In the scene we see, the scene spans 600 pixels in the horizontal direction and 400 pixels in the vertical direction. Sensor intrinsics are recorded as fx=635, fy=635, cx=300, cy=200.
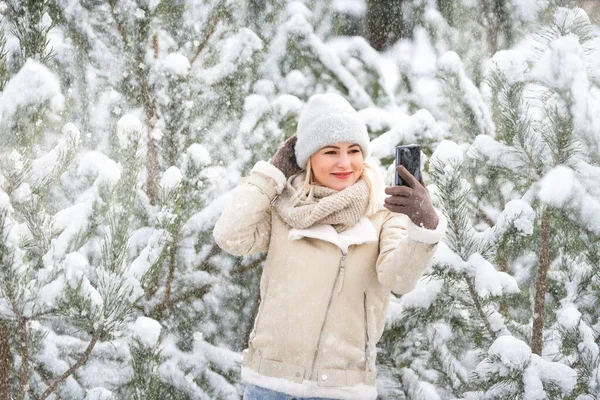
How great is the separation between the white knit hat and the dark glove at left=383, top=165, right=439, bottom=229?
32cm

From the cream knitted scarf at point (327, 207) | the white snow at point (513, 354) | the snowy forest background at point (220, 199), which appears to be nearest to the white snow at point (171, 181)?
the snowy forest background at point (220, 199)

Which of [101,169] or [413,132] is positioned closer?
[101,169]

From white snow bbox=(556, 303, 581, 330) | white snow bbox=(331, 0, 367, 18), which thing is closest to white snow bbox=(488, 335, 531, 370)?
white snow bbox=(556, 303, 581, 330)

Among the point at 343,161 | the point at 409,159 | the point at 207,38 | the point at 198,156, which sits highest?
the point at 409,159

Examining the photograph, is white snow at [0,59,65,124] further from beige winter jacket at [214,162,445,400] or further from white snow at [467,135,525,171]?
white snow at [467,135,525,171]

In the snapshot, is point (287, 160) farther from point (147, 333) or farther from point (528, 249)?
point (528, 249)

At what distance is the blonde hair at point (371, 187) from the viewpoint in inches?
75.9

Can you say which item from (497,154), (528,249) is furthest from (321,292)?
(528,249)

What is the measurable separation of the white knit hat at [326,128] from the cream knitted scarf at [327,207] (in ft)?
0.38

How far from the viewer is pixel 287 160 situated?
204 cm

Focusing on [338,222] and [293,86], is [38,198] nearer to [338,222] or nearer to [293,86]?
[338,222]

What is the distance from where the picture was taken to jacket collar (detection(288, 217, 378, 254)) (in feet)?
6.07

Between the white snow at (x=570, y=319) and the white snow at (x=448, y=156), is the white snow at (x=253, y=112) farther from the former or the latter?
the white snow at (x=570, y=319)

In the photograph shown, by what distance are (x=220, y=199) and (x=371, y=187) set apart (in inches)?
31.8
